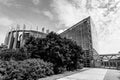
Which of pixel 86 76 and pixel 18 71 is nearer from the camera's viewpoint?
pixel 18 71

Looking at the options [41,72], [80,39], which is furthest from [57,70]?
[80,39]

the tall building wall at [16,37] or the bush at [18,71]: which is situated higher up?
the tall building wall at [16,37]

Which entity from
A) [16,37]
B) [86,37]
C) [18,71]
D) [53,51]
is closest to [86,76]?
[53,51]

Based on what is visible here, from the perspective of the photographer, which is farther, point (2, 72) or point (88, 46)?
point (88, 46)

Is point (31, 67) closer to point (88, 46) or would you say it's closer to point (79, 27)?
point (88, 46)

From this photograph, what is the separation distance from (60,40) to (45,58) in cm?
374

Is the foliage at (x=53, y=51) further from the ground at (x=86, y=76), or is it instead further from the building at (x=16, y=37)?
the building at (x=16, y=37)

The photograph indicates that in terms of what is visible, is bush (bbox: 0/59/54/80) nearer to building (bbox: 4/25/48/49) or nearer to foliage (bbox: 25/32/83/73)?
foliage (bbox: 25/32/83/73)

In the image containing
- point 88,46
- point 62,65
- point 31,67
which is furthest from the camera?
point 88,46

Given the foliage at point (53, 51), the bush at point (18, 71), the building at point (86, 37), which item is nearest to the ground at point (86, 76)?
the bush at point (18, 71)

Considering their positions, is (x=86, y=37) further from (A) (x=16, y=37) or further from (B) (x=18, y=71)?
(A) (x=16, y=37)

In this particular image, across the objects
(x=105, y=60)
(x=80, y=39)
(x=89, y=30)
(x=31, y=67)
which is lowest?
(x=105, y=60)

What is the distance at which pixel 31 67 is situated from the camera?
8398 millimetres

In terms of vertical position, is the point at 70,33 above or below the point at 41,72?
above
